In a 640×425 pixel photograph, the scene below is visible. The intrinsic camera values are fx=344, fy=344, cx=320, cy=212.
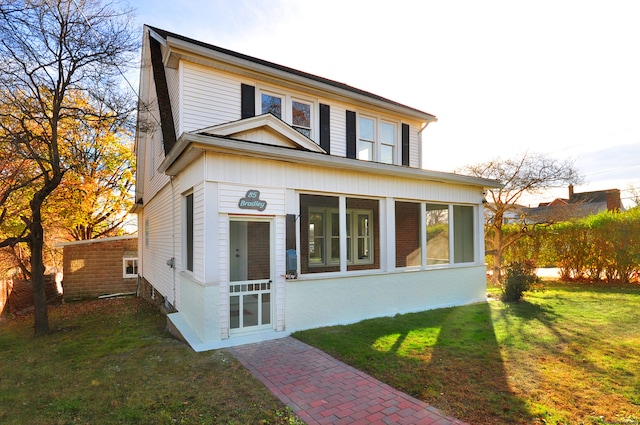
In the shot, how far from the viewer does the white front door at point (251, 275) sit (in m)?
6.61

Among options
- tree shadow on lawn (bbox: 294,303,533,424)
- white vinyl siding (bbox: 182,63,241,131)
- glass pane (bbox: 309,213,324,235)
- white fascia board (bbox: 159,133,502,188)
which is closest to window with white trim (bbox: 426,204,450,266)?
white fascia board (bbox: 159,133,502,188)

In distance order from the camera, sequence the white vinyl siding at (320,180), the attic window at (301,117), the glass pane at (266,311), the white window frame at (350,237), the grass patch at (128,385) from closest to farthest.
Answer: the grass patch at (128,385), the white vinyl siding at (320,180), the glass pane at (266,311), the attic window at (301,117), the white window frame at (350,237)

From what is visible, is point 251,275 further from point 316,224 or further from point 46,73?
point 46,73

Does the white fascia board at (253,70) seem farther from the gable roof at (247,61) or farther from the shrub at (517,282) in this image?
the shrub at (517,282)

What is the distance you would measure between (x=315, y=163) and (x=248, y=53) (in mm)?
5532

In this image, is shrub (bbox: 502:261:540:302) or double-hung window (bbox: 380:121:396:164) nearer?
shrub (bbox: 502:261:540:302)

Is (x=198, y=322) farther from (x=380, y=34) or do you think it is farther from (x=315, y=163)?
(x=380, y=34)

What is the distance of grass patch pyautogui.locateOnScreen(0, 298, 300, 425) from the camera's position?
152 inches

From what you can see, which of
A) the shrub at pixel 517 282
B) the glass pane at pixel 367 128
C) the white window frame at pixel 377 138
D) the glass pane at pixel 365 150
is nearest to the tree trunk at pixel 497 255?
the shrub at pixel 517 282

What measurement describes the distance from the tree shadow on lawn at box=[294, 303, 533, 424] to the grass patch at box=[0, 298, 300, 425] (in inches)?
67.0

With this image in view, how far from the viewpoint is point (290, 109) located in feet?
31.4

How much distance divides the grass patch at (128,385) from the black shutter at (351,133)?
7.06m

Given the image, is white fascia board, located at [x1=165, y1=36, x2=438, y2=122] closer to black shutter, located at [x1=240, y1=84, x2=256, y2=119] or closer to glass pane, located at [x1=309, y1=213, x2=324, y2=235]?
black shutter, located at [x1=240, y1=84, x2=256, y2=119]

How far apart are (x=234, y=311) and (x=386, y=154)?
25.1 ft
